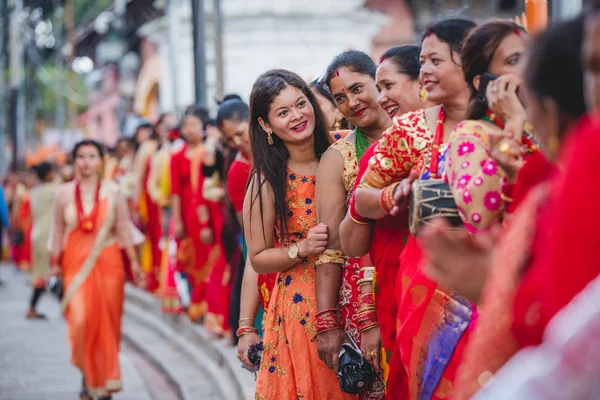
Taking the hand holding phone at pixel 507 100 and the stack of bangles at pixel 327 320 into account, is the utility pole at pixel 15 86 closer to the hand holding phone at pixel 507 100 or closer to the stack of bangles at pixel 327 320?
the stack of bangles at pixel 327 320

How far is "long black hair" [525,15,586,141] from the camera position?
7.04 ft

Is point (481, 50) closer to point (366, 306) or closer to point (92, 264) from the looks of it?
point (366, 306)

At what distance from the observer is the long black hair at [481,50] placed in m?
3.31

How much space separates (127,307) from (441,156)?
35.3 ft

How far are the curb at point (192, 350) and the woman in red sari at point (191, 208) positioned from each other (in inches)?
15.8

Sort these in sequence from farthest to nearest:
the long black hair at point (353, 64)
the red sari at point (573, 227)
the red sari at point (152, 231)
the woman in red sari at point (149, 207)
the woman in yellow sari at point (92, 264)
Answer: the red sari at point (152, 231) → the woman in red sari at point (149, 207) → the woman in yellow sari at point (92, 264) → the long black hair at point (353, 64) → the red sari at point (573, 227)

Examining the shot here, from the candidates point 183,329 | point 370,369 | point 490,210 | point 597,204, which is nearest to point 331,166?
point 370,369

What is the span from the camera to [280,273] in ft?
15.2

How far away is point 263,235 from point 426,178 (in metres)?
1.15

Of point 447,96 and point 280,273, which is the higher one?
point 447,96

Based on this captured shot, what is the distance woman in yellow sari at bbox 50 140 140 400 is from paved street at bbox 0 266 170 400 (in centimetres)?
48

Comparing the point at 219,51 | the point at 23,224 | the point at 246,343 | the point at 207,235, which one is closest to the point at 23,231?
the point at 23,224

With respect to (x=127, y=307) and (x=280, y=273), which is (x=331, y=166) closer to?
(x=280, y=273)

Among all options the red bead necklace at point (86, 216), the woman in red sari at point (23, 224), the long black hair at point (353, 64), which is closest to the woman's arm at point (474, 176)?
the long black hair at point (353, 64)
